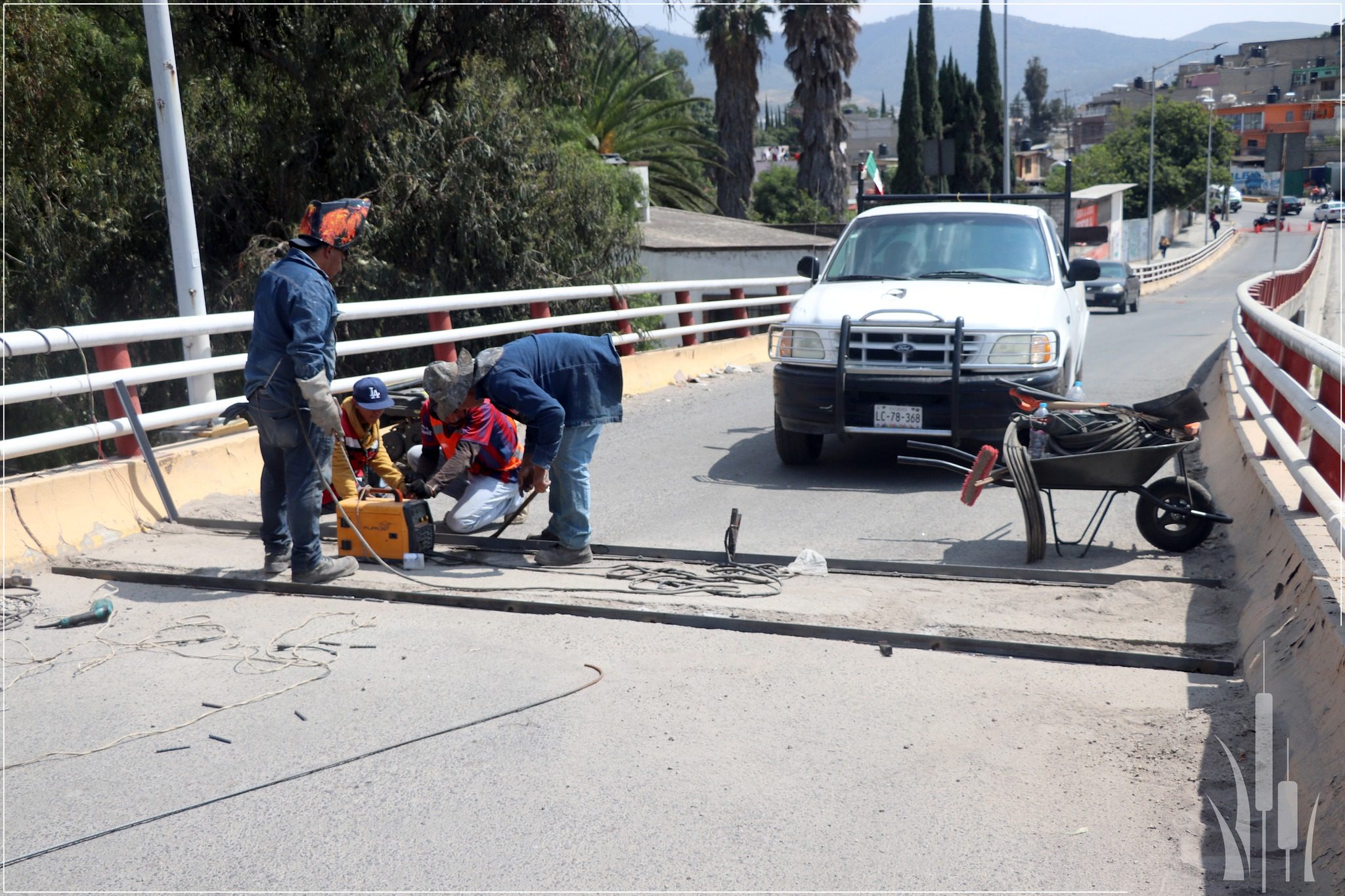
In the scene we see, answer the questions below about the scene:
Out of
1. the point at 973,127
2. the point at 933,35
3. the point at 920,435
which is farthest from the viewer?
the point at 973,127

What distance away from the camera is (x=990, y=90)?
6662 cm

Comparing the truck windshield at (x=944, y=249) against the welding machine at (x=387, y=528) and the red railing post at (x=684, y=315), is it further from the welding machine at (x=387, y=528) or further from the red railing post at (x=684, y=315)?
the red railing post at (x=684, y=315)

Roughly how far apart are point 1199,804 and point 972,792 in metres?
0.67

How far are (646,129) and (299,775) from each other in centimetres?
3584

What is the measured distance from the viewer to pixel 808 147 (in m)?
48.8

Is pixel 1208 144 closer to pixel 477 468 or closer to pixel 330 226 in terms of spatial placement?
pixel 477 468

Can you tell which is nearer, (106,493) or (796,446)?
(106,493)

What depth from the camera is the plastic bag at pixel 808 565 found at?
6.38 metres

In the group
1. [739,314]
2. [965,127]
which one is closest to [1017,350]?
[739,314]

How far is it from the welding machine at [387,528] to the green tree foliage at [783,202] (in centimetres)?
4164

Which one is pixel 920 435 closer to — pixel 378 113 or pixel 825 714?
pixel 825 714

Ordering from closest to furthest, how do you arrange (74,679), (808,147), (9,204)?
(74,679) → (9,204) → (808,147)

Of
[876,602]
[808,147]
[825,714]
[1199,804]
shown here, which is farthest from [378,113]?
[808,147]

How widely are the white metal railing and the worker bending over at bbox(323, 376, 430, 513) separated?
3674cm
